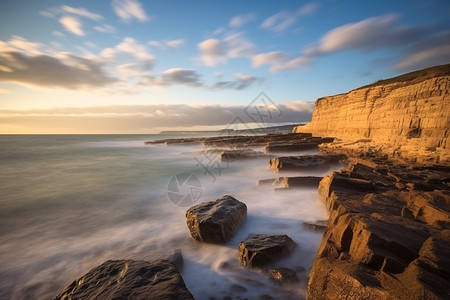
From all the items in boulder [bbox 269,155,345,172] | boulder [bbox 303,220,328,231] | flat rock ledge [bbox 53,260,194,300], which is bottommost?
boulder [bbox 303,220,328,231]

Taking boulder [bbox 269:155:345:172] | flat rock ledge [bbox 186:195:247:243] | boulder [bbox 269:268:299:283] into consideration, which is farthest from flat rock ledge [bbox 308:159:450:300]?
boulder [bbox 269:155:345:172]

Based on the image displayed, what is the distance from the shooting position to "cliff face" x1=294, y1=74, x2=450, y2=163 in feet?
34.3

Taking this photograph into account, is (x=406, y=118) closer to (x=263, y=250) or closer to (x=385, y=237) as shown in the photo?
(x=385, y=237)

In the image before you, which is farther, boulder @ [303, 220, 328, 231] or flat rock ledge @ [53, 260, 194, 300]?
boulder @ [303, 220, 328, 231]

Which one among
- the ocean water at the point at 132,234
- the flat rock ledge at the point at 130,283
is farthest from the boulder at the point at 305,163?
the flat rock ledge at the point at 130,283

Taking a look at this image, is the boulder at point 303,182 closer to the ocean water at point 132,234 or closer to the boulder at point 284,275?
the ocean water at point 132,234

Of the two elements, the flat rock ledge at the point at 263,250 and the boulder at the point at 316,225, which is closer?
the flat rock ledge at the point at 263,250

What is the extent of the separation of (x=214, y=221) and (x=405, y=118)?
46.7ft

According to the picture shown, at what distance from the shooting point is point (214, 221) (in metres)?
4.30

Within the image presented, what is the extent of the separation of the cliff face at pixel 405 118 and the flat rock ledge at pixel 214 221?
10264mm

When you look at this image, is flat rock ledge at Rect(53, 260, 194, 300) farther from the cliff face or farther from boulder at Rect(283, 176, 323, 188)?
the cliff face

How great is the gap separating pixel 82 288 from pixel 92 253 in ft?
7.83

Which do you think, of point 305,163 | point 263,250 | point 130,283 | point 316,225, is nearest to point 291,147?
point 305,163

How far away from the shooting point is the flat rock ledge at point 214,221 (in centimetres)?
434
